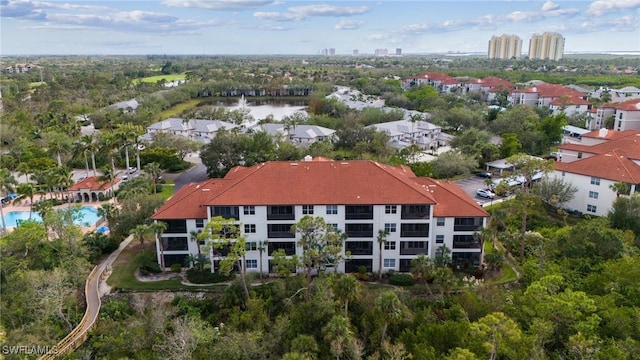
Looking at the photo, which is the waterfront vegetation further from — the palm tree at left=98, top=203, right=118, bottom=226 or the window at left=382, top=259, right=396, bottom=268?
the window at left=382, top=259, right=396, bottom=268

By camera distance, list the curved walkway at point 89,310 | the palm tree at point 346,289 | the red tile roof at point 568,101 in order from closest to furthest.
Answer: the palm tree at point 346,289
the curved walkway at point 89,310
the red tile roof at point 568,101

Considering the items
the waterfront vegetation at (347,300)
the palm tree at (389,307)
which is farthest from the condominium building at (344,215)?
the palm tree at (389,307)

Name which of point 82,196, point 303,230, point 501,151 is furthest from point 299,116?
point 303,230

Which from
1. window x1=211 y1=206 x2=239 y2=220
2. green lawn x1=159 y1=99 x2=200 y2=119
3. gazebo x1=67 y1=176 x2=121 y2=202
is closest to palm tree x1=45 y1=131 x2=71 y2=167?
gazebo x1=67 y1=176 x2=121 y2=202

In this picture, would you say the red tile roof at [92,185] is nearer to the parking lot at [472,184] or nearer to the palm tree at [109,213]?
the palm tree at [109,213]

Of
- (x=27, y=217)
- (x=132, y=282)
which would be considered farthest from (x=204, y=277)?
(x=27, y=217)

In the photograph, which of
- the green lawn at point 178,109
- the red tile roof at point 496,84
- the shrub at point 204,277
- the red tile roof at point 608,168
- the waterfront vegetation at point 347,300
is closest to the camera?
the waterfront vegetation at point 347,300

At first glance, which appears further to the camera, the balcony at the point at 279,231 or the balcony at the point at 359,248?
the balcony at the point at 359,248
